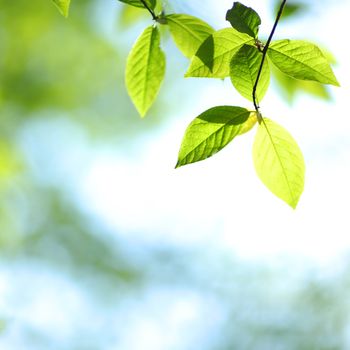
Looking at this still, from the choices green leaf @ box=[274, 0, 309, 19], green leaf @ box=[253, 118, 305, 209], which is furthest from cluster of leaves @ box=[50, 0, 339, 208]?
green leaf @ box=[274, 0, 309, 19]

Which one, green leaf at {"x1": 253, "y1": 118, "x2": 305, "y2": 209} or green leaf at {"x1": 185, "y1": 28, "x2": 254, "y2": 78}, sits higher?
green leaf at {"x1": 185, "y1": 28, "x2": 254, "y2": 78}

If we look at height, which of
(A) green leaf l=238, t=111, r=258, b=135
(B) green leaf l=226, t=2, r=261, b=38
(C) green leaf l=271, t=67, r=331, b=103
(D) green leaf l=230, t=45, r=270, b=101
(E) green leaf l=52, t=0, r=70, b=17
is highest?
(C) green leaf l=271, t=67, r=331, b=103

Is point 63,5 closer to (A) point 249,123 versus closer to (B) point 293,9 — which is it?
(A) point 249,123

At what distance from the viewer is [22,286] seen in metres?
6.54

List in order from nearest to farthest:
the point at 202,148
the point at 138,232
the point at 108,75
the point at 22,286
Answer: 1. the point at 202,148
2. the point at 108,75
3. the point at 22,286
4. the point at 138,232

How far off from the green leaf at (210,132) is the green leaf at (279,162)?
0.08 feet

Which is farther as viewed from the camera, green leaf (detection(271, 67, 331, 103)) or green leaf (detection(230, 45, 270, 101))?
green leaf (detection(271, 67, 331, 103))

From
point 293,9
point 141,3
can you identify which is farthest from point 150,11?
point 293,9

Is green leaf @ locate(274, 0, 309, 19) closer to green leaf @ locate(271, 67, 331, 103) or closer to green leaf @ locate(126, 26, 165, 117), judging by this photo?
green leaf @ locate(271, 67, 331, 103)

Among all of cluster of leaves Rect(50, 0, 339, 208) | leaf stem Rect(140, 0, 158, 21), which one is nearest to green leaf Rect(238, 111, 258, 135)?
cluster of leaves Rect(50, 0, 339, 208)

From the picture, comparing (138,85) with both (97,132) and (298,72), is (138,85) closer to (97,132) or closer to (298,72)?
(298,72)

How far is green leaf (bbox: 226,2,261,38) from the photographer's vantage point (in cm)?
37

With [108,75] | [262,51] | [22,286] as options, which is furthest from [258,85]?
[22,286]

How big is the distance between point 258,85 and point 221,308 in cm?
697
